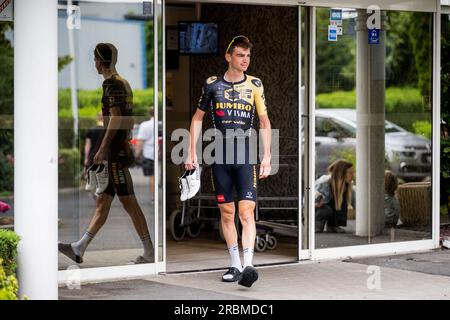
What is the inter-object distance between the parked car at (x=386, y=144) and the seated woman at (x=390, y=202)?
0.15 meters

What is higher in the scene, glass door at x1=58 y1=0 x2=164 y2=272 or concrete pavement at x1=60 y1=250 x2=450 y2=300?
glass door at x1=58 y1=0 x2=164 y2=272

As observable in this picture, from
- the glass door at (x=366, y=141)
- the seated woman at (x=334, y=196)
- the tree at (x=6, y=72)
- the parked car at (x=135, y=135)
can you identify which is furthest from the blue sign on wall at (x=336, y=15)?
the tree at (x=6, y=72)

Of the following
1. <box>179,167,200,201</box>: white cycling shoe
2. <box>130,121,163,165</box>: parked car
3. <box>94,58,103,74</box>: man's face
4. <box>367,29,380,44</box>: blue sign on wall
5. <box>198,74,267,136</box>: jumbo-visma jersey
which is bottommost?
<box>179,167,200,201</box>: white cycling shoe

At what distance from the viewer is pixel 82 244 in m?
9.41

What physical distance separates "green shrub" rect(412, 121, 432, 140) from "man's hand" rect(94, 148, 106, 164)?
12.8 ft

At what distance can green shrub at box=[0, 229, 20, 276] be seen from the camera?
761 cm

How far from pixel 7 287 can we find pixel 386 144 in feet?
18.5

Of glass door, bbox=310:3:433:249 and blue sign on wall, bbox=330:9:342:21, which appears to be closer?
blue sign on wall, bbox=330:9:342:21

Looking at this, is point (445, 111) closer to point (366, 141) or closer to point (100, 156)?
point (366, 141)

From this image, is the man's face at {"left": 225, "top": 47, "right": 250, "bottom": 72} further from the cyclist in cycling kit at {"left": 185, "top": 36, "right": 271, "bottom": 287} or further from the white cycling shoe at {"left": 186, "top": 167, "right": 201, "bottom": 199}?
the white cycling shoe at {"left": 186, "top": 167, "right": 201, "bottom": 199}

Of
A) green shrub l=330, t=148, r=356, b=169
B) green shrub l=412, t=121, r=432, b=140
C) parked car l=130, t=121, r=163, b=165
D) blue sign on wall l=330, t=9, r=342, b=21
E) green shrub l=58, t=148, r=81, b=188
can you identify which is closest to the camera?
green shrub l=58, t=148, r=81, b=188

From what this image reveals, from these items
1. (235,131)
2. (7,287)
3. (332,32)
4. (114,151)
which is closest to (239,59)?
(235,131)

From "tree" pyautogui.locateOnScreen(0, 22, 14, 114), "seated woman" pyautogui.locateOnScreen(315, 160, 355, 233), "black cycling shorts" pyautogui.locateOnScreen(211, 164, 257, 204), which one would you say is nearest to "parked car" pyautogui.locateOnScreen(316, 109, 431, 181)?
"seated woman" pyautogui.locateOnScreen(315, 160, 355, 233)

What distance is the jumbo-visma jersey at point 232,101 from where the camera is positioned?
29.9 ft
